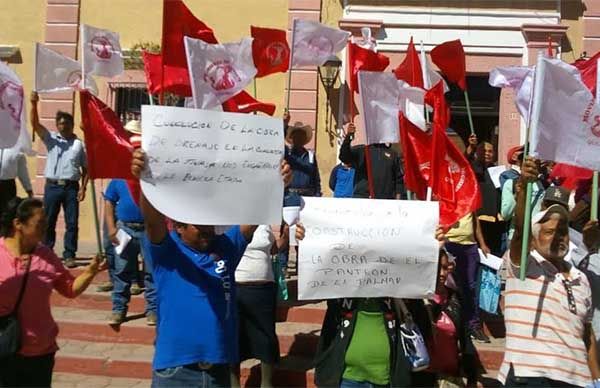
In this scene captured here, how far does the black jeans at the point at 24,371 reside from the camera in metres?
4.37

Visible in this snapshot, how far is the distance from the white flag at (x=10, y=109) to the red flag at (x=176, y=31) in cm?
144

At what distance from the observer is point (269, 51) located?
7406mm

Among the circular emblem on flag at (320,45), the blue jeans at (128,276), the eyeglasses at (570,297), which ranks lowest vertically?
the blue jeans at (128,276)

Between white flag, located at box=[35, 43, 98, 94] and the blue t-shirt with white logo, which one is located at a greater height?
white flag, located at box=[35, 43, 98, 94]

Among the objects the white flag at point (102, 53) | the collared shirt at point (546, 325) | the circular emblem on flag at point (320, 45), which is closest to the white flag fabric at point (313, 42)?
the circular emblem on flag at point (320, 45)

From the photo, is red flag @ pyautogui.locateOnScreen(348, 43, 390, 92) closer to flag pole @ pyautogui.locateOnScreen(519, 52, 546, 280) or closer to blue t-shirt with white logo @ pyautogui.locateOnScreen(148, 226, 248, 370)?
flag pole @ pyautogui.locateOnScreen(519, 52, 546, 280)

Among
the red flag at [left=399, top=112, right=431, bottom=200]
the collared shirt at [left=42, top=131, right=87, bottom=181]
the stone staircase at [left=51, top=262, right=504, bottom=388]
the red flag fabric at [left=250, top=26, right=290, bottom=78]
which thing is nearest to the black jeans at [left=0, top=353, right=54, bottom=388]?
the stone staircase at [left=51, top=262, right=504, bottom=388]

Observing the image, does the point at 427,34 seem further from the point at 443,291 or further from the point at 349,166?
the point at 443,291

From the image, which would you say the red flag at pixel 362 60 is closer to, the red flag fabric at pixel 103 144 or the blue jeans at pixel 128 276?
the red flag fabric at pixel 103 144

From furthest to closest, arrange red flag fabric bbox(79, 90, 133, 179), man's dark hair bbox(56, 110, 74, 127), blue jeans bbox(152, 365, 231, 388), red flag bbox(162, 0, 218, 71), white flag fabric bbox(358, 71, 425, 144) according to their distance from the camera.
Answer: man's dark hair bbox(56, 110, 74, 127)
white flag fabric bbox(358, 71, 425, 144)
red flag bbox(162, 0, 218, 71)
red flag fabric bbox(79, 90, 133, 179)
blue jeans bbox(152, 365, 231, 388)

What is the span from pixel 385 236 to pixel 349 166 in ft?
11.9

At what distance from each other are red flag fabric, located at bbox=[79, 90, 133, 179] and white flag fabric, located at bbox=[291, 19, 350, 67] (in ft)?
11.4

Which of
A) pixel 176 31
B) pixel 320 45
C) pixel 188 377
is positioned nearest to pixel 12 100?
pixel 176 31

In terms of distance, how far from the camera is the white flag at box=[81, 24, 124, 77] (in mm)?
6902
